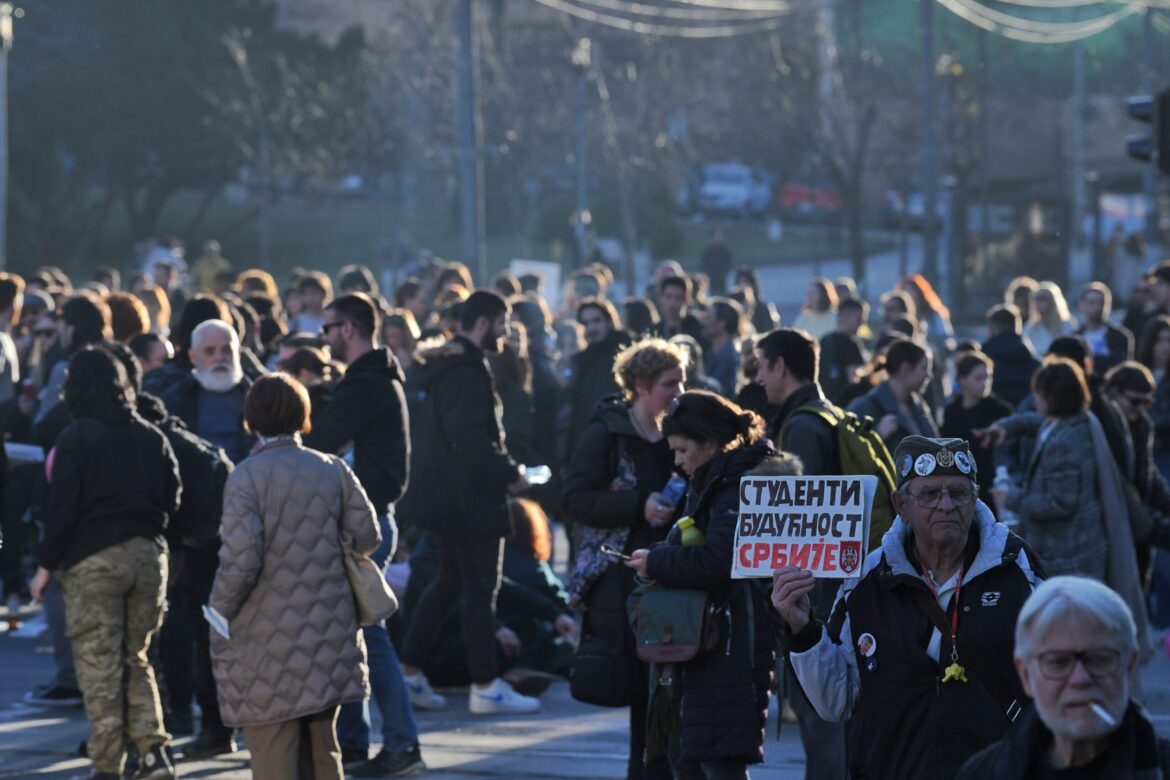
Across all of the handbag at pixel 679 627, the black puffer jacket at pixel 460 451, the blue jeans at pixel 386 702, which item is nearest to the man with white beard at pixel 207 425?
the blue jeans at pixel 386 702

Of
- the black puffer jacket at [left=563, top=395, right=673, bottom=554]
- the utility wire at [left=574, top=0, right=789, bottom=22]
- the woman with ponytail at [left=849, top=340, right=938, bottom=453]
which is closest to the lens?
the black puffer jacket at [left=563, top=395, right=673, bottom=554]

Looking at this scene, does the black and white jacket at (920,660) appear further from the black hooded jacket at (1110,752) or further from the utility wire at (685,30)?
the utility wire at (685,30)

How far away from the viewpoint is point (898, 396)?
1019 cm

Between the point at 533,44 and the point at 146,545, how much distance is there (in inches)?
1763

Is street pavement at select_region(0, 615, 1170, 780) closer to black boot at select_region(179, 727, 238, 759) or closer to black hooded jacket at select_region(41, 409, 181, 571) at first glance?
black boot at select_region(179, 727, 238, 759)

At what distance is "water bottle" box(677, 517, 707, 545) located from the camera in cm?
660

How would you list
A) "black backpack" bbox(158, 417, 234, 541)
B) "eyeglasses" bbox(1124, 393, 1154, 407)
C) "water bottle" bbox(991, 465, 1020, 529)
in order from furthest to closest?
"eyeglasses" bbox(1124, 393, 1154, 407), "water bottle" bbox(991, 465, 1020, 529), "black backpack" bbox(158, 417, 234, 541)

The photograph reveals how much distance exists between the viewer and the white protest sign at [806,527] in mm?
5133

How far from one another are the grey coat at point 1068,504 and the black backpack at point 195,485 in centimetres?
375

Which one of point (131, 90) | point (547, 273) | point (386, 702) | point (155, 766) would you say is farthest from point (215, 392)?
point (131, 90)

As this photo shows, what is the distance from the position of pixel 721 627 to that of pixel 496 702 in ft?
13.3

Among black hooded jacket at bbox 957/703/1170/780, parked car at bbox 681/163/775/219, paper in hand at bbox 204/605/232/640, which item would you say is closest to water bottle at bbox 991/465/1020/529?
paper in hand at bbox 204/605/232/640

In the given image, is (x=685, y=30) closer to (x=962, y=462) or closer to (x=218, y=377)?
(x=218, y=377)

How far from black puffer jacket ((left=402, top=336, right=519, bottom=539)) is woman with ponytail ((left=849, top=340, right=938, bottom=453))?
1.78 metres
